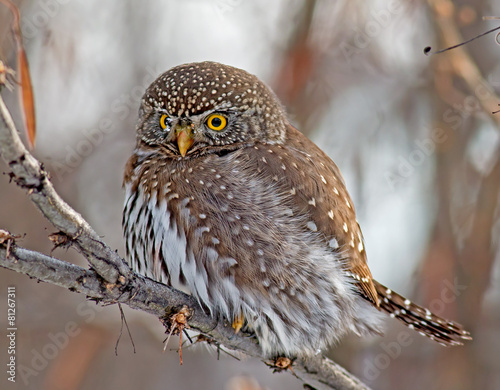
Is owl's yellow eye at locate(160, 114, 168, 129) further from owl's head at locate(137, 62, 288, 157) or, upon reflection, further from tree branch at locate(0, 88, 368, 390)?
tree branch at locate(0, 88, 368, 390)

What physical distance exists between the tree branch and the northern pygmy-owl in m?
0.14

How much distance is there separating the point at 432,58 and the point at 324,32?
1315 millimetres

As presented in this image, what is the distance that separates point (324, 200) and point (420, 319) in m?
1.20

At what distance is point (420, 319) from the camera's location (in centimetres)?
416

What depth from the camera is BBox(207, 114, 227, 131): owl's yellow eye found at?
3961 mm

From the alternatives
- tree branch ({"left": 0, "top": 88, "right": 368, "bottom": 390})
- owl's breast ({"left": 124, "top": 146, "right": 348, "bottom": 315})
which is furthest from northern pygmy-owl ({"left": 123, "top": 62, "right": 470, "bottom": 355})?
tree branch ({"left": 0, "top": 88, "right": 368, "bottom": 390})

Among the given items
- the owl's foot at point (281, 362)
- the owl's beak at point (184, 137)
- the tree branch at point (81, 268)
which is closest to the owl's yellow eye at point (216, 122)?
the owl's beak at point (184, 137)

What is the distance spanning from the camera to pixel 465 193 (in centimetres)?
650

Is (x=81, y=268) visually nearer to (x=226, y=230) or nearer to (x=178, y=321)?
(x=178, y=321)

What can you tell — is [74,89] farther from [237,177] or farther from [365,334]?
[365,334]

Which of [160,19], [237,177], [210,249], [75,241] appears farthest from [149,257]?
[160,19]

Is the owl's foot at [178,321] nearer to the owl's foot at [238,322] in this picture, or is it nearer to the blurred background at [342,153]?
the owl's foot at [238,322]

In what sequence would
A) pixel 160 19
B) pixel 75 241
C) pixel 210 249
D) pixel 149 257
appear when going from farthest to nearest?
pixel 160 19
pixel 149 257
pixel 210 249
pixel 75 241

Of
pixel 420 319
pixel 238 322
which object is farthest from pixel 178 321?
pixel 420 319
